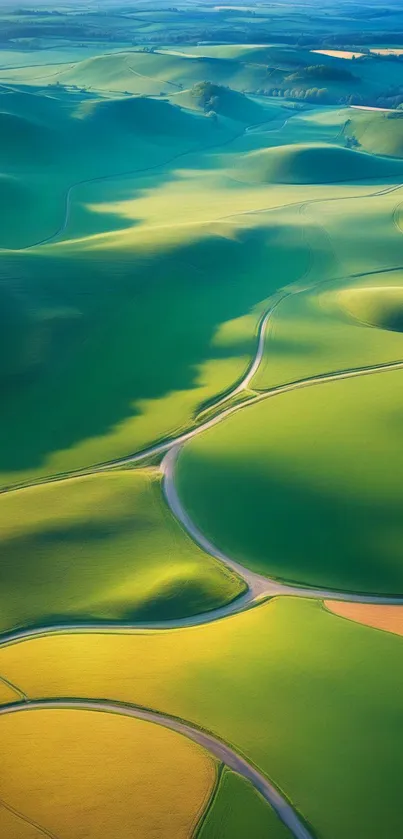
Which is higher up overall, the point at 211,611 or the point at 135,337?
the point at 135,337

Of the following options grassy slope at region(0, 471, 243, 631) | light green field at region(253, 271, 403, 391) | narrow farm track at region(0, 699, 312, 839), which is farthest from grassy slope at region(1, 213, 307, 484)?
narrow farm track at region(0, 699, 312, 839)

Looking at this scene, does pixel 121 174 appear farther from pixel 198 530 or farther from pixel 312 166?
pixel 198 530

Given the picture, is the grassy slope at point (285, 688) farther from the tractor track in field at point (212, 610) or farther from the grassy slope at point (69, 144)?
the grassy slope at point (69, 144)

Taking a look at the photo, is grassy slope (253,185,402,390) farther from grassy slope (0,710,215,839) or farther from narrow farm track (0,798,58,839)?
narrow farm track (0,798,58,839)

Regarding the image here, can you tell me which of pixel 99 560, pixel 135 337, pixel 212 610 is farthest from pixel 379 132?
pixel 212 610

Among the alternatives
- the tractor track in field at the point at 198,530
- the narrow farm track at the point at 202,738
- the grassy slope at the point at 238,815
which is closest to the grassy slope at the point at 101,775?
the narrow farm track at the point at 202,738

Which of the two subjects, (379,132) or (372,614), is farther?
(379,132)

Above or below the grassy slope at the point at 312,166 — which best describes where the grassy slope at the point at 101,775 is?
below
